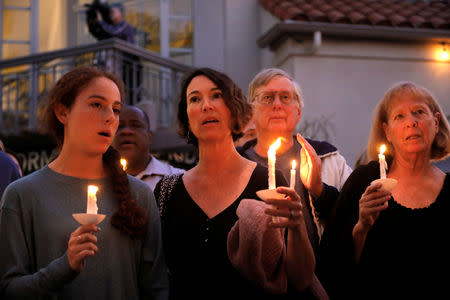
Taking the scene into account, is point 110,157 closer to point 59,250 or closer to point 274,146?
point 59,250

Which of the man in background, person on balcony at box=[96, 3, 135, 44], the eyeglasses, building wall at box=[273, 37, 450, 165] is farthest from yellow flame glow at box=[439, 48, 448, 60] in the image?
the man in background

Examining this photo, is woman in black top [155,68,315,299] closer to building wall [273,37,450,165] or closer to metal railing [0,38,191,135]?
building wall [273,37,450,165]

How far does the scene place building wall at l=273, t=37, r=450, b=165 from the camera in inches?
377

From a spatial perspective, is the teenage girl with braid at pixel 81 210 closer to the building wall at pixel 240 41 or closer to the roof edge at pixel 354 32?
the roof edge at pixel 354 32

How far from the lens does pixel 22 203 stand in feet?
8.39

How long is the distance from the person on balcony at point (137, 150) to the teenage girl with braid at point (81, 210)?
1.85 m

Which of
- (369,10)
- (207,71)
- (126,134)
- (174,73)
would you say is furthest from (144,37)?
(207,71)

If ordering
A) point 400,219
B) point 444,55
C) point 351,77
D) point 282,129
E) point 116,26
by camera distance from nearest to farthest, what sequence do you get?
point 400,219, point 282,129, point 351,77, point 444,55, point 116,26

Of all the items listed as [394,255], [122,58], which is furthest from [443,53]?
[394,255]

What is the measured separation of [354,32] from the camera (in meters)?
9.57

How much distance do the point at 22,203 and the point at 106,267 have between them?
48cm

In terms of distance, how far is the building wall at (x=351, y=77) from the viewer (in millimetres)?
9578

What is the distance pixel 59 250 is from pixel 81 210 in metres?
0.21

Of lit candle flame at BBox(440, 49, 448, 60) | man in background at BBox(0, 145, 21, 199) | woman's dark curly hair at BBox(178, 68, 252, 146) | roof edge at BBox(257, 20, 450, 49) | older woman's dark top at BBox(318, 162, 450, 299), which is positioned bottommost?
older woman's dark top at BBox(318, 162, 450, 299)
